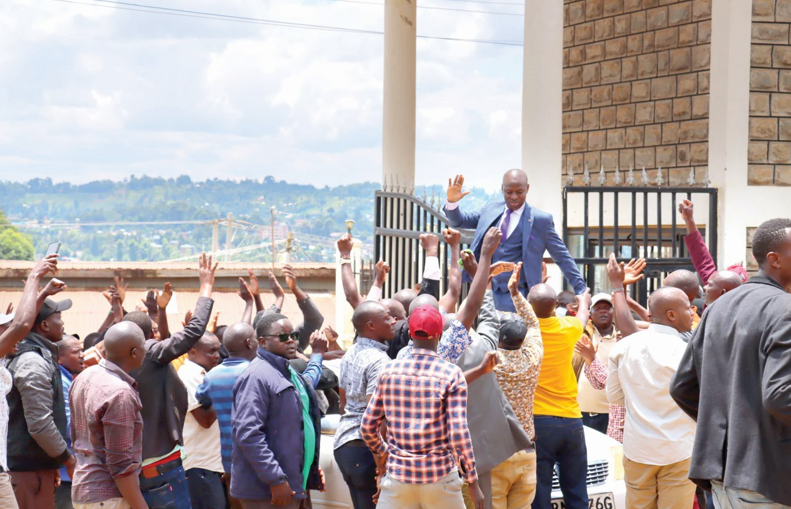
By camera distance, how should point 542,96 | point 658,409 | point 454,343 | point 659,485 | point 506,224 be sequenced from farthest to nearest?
point 542,96, point 506,224, point 659,485, point 658,409, point 454,343

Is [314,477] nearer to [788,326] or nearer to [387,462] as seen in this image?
[387,462]

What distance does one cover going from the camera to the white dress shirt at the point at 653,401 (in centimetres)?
572

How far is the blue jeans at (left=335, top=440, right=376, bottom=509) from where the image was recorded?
220 inches

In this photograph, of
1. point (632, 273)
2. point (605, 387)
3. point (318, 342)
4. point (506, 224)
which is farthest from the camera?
point (506, 224)

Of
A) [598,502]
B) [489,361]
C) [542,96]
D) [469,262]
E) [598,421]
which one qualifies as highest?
[542,96]

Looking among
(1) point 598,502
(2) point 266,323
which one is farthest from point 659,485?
(2) point 266,323

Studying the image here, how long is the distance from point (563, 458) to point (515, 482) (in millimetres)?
662

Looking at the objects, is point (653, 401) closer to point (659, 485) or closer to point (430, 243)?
point (659, 485)

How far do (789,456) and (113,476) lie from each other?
3231mm

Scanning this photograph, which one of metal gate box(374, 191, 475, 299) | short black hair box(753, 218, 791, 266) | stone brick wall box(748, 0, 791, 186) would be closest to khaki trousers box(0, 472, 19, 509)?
short black hair box(753, 218, 791, 266)

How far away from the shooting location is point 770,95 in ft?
38.0

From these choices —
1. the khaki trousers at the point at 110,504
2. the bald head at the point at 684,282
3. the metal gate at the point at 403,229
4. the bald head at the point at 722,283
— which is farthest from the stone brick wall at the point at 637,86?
the khaki trousers at the point at 110,504

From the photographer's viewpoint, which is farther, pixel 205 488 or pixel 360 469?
pixel 205 488

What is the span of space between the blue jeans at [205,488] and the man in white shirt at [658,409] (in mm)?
2708
